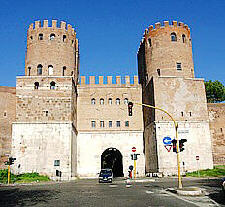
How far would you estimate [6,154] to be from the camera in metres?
33.6

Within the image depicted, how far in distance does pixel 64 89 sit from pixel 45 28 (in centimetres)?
835

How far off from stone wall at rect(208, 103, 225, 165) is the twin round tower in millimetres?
5453

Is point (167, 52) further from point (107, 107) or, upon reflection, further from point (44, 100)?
point (44, 100)

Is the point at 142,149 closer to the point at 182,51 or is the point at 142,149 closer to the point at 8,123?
the point at 182,51

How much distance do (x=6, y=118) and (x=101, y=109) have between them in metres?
12.1

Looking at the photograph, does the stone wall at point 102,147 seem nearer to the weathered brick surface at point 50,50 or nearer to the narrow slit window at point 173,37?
the weathered brick surface at point 50,50

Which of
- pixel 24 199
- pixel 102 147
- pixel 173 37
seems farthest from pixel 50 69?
pixel 24 199

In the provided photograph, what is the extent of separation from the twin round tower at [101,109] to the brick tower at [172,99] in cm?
10

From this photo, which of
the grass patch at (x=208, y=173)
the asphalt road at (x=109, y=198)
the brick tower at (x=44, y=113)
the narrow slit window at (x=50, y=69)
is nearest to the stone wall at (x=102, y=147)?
the brick tower at (x=44, y=113)

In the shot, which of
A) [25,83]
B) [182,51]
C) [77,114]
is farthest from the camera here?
[77,114]

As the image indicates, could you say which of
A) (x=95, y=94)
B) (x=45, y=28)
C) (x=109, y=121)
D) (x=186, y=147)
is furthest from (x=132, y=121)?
(x=45, y=28)

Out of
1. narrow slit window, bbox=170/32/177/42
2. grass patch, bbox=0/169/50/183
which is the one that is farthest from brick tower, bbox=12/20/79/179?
narrow slit window, bbox=170/32/177/42

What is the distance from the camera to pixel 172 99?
29062 millimetres

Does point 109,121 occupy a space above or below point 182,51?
below
